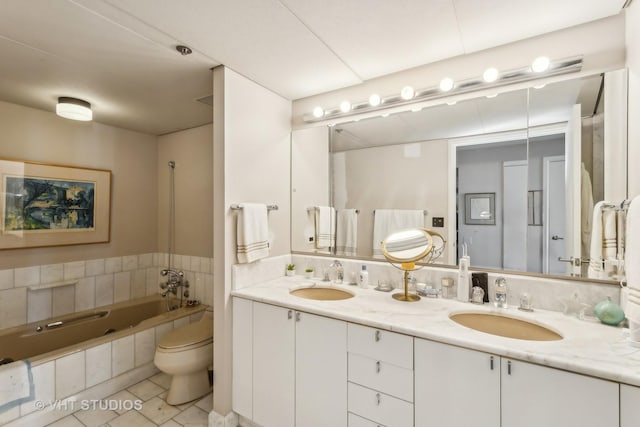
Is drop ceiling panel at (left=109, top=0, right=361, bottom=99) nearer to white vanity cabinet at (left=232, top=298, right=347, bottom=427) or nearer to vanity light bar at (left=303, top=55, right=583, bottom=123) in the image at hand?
vanity light bar at (left=303, top=55, right=583, bottom=123)

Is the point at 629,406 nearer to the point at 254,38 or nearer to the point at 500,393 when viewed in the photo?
the point at 500,393

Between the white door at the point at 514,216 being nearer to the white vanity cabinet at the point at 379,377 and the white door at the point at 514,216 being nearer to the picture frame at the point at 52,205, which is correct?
the white vanity cabinet at the point at 379,377

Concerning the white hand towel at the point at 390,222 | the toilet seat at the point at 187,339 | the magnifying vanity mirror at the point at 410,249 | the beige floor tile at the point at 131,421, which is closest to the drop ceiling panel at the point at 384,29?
the white hand towel at the point at 390,222

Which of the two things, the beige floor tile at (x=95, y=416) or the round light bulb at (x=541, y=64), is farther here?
the beige floor tile at (x=95, y=416)

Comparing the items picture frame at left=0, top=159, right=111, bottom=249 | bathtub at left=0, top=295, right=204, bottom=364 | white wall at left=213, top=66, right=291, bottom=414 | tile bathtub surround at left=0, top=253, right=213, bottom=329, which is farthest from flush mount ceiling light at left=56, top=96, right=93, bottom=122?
bathtub at left=0, top=295, right=204, bottom=364

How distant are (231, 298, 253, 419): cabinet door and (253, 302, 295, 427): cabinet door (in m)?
0.04

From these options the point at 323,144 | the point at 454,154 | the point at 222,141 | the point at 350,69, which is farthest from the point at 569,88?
the point at 222,141

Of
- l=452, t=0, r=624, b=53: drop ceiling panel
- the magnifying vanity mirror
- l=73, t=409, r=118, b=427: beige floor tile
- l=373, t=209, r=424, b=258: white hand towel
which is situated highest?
l=452, t=0, r=624, b=53: drop ceiling panel

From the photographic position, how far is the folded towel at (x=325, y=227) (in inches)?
88.1

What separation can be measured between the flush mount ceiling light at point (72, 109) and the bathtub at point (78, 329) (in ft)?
5.73

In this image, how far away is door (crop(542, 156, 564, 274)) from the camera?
1.49 metres

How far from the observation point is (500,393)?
107 centimetres

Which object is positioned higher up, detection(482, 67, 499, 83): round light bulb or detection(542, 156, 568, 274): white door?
detection(482, 67, 499, 83): round light bulb

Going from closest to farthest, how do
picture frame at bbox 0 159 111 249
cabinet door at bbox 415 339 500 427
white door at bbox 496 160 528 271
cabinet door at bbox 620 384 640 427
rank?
cabinet door at bbox 620 384 640 427 < cabinet door at bbox 415 339 500 427 < white door at bbox 496 160 528 271 < picture frame at bbox 0 159 111 249
